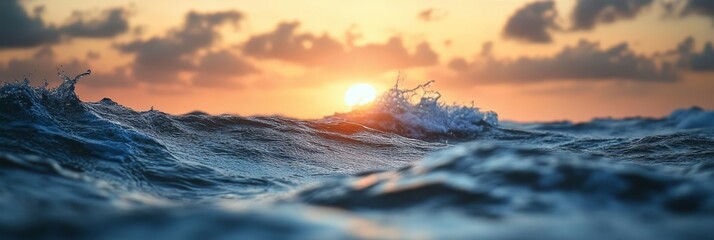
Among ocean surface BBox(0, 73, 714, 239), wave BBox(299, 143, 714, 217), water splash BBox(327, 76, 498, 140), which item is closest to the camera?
ocean surface BBox(0, 73, 714, 239)

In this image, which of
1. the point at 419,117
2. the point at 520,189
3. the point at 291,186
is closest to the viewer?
the point at 520,189

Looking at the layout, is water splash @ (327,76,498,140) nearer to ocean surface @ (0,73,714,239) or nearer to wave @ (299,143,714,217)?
ocean surface @ (0,73,714,239)

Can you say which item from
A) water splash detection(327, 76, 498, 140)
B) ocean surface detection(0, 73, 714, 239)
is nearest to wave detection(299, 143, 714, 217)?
ocean surface detection(0, 73, 714, 239)

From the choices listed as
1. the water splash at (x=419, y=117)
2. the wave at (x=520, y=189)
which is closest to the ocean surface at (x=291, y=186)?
the wave at (x=520, y=189)

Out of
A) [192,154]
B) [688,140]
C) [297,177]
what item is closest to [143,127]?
[192,154]

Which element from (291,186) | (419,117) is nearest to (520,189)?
(291,186)

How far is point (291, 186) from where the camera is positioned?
4.98m

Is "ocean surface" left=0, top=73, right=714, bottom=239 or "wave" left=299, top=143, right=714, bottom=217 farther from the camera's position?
"wave" left=299, top=143, right=714, bottom=217

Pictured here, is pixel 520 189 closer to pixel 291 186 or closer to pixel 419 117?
pixel 291 186

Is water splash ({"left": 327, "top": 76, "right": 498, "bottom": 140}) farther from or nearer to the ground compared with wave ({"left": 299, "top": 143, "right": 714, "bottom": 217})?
farther from the ground

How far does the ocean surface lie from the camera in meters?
2.28

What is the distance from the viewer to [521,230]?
222 cm

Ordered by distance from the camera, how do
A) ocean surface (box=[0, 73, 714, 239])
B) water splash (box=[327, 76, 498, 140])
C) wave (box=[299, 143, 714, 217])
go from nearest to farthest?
ocean surface (box=[0, 73, 714, 239])
wave (box=[299, 143, 714, 217])
water splash (box=[327, 76, 498, 140])

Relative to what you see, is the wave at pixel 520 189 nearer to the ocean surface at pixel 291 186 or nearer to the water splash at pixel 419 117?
the ocean surface at pixel 291 186
